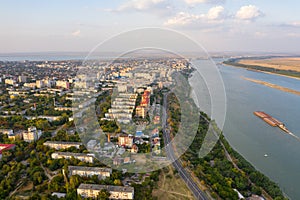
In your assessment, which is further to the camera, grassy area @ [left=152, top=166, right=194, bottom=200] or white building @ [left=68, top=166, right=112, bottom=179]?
white building @ [left=68, top=166, right=112, bottom=179]

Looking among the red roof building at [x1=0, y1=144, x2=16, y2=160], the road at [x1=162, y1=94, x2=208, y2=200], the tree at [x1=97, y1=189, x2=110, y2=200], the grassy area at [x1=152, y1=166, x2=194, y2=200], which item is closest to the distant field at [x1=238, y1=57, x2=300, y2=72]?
the road at [x1=162, y1=94, x2=208, y2=200]

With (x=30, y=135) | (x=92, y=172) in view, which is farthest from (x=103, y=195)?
(x=30, y=135)

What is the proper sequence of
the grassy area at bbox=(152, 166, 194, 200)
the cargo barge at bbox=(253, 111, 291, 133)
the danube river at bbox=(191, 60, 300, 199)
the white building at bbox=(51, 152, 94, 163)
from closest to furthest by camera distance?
the grassy area at bbox=(152, 166, 194, 200) < the white building at bbox=(51, 152, 94, 163) < the danube river at bbox=(191, 60, 300, 199) < the cargo barge at bbox=(253, 111, 291, 133)

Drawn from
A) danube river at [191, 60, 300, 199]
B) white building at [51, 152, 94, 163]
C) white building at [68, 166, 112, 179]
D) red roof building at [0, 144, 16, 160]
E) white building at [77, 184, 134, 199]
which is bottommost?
A: danube river at [191, 60, 300, 199]

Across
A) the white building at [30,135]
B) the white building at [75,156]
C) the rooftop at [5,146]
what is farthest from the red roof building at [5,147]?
the white building at [75,156]

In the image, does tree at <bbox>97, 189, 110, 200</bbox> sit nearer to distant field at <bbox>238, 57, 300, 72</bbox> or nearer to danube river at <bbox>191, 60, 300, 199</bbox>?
danube river at <bbox>191, 60, 300, 199</bbox>

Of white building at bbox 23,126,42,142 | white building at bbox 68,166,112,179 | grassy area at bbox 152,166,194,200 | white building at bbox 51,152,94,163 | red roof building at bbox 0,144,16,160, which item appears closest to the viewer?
grassy area at bbox 152,166,194,200

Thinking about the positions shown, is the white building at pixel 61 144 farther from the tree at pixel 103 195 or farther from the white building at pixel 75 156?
the tree at pixel 103 195

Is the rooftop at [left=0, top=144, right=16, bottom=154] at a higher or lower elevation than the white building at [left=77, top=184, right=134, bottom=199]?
higher
